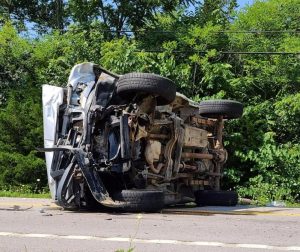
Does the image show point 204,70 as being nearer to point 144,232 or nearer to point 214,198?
point 214,198

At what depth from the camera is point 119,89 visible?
848 centimetres

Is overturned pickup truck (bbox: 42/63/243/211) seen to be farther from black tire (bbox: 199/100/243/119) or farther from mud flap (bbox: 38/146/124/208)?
black tire (bbox: 199/100/243/119)

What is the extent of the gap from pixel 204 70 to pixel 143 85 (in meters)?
7.71

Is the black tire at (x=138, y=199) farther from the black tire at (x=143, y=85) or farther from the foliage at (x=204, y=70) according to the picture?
the foliage at (x=204, y=70)

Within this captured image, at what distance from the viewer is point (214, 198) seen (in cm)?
1068

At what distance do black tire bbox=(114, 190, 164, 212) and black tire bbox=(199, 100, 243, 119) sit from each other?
3.35 m

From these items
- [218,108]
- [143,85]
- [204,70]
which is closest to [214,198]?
[218,108]

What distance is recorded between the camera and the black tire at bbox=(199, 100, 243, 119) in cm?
1118

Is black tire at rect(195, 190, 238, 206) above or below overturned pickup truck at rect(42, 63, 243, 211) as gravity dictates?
below

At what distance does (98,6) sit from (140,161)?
12587 mm

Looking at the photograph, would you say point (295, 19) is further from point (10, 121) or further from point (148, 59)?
point (10, 121)

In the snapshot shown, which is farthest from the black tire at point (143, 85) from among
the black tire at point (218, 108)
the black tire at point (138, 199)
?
the black tire at point (218, 108)

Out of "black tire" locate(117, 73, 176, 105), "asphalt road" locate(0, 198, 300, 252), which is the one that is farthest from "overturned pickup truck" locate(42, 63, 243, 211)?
"asphalt road" locate(0, 198, 300, 252)

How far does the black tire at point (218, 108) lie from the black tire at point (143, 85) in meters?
2.76
